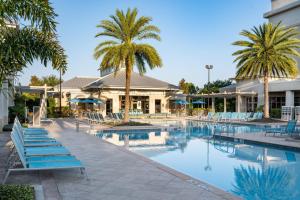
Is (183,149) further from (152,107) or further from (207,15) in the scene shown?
(152,107)

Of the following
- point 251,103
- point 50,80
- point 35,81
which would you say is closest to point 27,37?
point 251,103

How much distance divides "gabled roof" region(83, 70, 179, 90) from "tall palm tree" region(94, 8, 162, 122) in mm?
10795

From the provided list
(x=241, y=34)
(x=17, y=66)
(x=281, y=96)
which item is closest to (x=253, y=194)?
(x=17, y=66)

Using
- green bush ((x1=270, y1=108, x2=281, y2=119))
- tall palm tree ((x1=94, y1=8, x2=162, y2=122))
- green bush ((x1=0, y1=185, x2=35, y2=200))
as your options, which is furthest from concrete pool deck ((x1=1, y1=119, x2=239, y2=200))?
green bush ((x1=270, y1=108, x2=281, y2=119))

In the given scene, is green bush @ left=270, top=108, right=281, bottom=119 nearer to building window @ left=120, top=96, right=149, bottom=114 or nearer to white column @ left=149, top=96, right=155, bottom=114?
white column @ left=149, top=96, right=155, bottom=114

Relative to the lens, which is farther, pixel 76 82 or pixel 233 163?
pixel 76 82

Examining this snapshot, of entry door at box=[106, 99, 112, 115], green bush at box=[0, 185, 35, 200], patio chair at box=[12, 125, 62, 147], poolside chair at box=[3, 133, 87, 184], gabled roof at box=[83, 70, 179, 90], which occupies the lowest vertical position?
green bush at box=[0, 185, 35, 200]

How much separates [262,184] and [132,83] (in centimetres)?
2925

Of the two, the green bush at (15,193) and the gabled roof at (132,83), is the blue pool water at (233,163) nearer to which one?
the green bush at (15,193)

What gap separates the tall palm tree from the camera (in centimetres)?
2278

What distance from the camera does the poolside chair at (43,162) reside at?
6.64m

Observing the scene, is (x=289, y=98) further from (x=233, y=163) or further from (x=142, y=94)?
(x=233, y=163)

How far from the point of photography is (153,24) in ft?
78.8

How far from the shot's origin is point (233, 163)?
11.2 metres
